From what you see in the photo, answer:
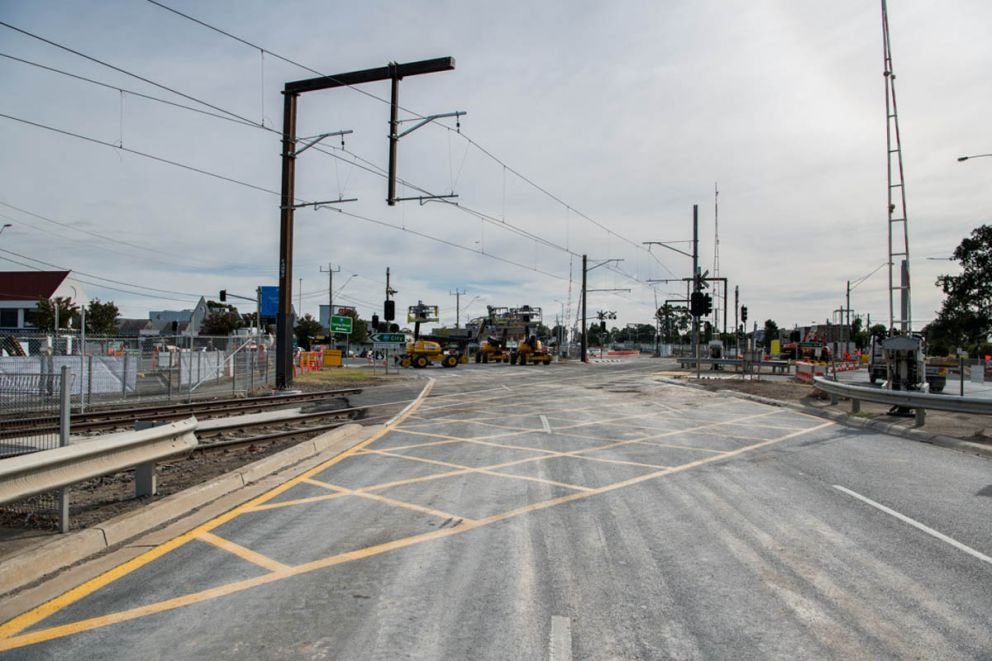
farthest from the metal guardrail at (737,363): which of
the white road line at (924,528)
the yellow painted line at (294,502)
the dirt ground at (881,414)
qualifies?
the yellow painted line at (294,502)

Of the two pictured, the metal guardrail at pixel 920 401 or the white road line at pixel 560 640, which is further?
the metal guardrail at pixel 920 401

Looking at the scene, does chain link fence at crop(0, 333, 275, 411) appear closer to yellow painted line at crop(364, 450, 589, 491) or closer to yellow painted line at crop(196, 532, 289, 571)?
yellow painted line at crop(364, 450, 589, 491)

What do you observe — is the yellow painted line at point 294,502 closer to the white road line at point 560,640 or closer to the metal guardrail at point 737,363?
the white road line at point 560,640

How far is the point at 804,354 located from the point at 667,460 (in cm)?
4951

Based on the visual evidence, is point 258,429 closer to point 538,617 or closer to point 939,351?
point 538,617

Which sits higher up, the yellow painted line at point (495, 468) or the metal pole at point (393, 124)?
the metal pole at point (393, 124)

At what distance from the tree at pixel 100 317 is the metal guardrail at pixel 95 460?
61742mm

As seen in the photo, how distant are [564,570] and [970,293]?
7485 centimetres

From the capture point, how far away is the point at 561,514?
6.44m

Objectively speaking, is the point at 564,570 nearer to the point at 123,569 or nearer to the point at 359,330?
the point at 123,569

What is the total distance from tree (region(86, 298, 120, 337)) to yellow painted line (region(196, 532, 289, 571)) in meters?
63.2

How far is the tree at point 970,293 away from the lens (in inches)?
2454

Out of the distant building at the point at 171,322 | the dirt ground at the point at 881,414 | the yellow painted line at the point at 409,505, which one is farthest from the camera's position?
the distant building at the point at 171,322

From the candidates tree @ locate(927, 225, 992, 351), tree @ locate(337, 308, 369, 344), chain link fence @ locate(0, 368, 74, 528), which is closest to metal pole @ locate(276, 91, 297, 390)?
chain link fence @ locate(0, 368, 74, 528)
